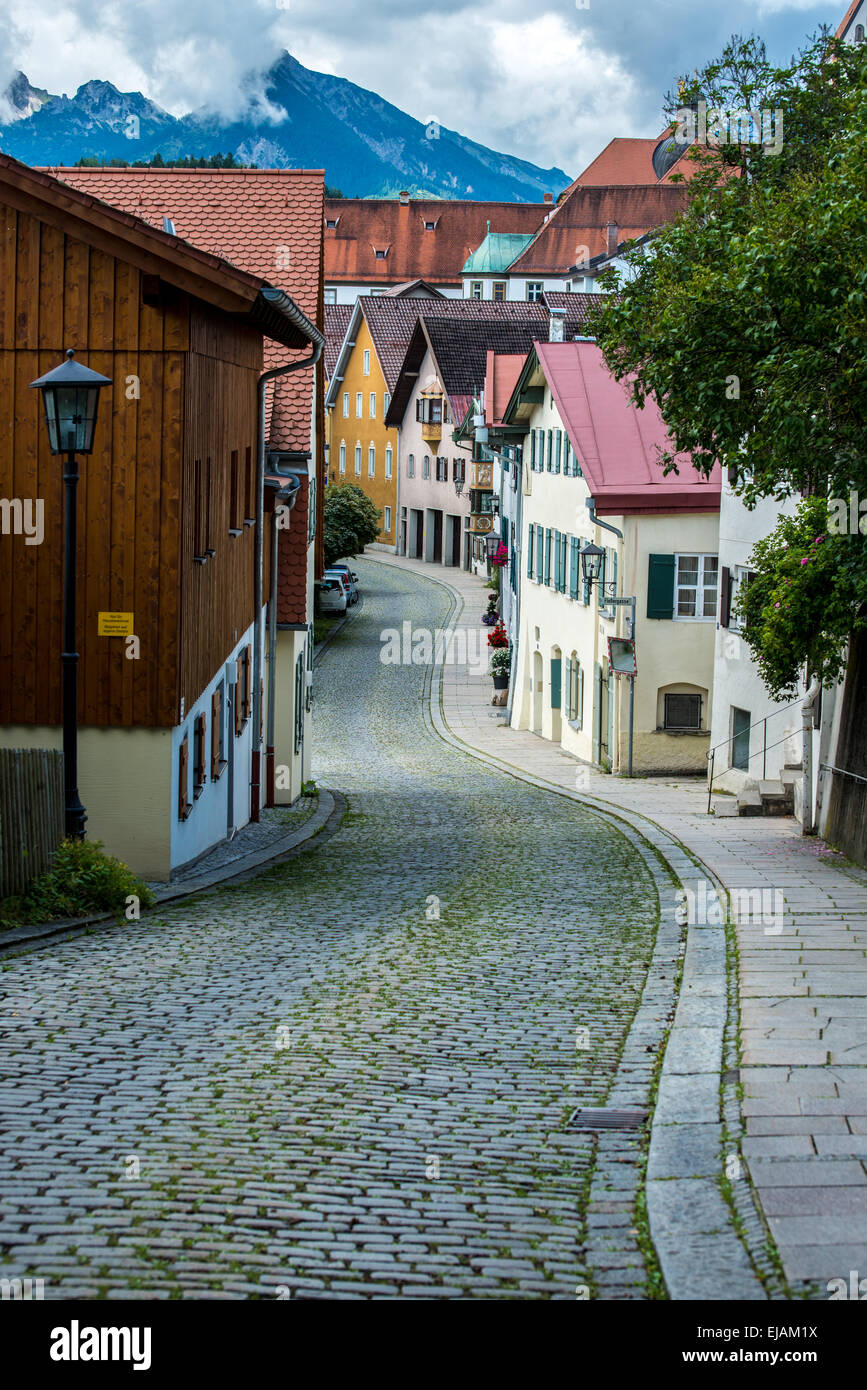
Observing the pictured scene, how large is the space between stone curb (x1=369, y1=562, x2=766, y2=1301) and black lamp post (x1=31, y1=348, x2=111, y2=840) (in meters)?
4.58

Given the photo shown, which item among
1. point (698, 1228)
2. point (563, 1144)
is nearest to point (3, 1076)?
point (563, 1144)

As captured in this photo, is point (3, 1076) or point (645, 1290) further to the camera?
point (3, 1076)

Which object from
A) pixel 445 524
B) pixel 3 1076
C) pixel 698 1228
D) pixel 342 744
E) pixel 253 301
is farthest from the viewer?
Result: pixel 445 524

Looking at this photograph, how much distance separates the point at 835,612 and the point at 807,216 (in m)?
4.17

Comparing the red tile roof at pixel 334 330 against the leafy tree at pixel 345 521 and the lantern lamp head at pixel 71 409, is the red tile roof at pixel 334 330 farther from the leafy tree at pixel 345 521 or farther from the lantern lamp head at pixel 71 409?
the lantern lamp head at pixel 71 409

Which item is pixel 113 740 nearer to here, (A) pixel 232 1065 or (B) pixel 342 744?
(A) pixel 232 1065

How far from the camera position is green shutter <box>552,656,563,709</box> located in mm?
39375

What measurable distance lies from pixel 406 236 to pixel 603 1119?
131 meters

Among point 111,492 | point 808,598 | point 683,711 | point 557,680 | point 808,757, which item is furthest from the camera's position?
point 557,680

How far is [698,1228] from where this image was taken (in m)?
5.91

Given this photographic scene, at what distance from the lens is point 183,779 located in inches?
589

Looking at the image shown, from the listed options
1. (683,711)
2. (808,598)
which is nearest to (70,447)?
(808,598)

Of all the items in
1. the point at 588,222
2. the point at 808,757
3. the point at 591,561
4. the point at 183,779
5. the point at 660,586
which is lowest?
the point at 808,757

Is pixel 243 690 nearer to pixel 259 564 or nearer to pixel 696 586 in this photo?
pixel 259 564
